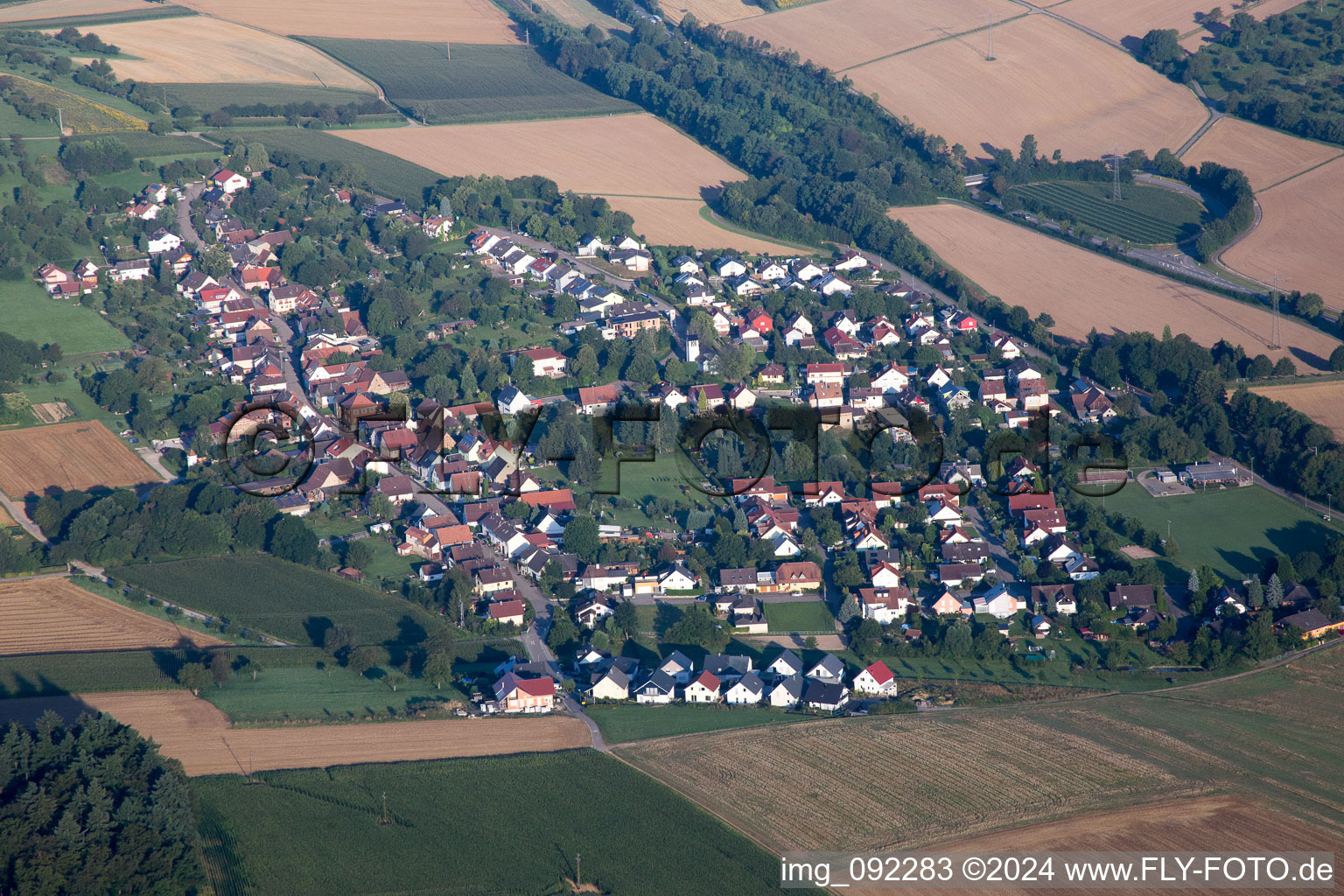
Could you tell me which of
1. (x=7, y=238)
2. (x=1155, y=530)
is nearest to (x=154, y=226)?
(x=7, y=238)

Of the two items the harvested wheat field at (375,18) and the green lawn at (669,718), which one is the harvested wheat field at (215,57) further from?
the green lawn at (669,718)

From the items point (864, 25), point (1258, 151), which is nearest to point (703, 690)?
point (1258, 151)

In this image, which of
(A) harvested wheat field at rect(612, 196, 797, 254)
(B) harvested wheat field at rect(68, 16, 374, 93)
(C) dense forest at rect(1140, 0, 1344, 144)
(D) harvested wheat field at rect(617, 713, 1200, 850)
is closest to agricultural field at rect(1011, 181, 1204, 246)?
(C) dense forest at rect(1140, 0, 1344, 144)

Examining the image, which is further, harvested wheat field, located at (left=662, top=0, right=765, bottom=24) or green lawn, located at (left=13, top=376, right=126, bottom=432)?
harvested wheat field, located at (left=662, top=0, right=765, bottom=24)

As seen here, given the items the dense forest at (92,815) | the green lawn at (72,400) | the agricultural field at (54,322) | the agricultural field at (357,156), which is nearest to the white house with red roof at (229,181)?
the agricultural field at (357,156)

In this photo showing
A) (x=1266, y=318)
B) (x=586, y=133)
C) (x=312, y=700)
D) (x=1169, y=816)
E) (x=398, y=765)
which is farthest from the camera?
(x=586, y=133)

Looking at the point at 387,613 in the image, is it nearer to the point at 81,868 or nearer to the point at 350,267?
the point at 81,868

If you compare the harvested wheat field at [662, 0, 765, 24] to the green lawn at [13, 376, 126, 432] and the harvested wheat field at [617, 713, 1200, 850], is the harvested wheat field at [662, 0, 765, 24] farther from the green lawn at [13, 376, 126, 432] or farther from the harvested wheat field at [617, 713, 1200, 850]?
the harvested wheat field at [617, 713, 1200, 850]
